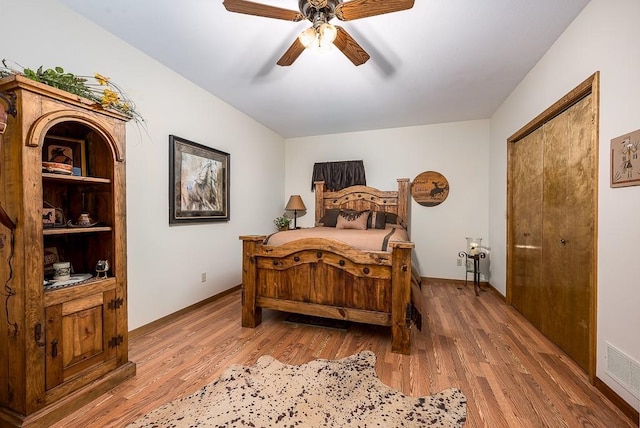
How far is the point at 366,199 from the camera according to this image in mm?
4465

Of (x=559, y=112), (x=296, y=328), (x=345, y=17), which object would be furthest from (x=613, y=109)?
(x=296, y=328)

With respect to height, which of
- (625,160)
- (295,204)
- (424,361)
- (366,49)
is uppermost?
(366,49)

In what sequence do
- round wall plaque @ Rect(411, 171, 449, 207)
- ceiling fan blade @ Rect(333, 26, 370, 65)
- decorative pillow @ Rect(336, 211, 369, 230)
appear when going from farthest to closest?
round wall plaque @ Rect(411, 171, 449, 207)
decorative pillow @ Rect(336, 211, 369, 230)
ceiling fan blade @ Rect(333, 26, 370, 65)

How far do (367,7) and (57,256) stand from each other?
2.47 metres

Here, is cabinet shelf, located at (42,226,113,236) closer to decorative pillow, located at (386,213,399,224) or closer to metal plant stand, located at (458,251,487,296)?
decorative pillow, located at (386,213,399,224)

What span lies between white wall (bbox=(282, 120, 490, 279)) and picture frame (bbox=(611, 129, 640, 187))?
8.51ft

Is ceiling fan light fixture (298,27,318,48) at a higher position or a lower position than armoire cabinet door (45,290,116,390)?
higher

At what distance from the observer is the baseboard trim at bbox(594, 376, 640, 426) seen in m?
1.39

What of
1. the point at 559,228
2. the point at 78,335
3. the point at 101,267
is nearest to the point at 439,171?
the point at 559,228

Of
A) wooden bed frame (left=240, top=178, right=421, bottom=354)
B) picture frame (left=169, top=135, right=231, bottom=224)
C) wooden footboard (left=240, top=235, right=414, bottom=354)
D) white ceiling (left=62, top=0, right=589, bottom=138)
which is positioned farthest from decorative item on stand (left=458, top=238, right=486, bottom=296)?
picture frame (left=169, top=135, right=231, bottom=224)

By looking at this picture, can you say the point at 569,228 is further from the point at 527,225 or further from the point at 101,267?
the point at 101,267

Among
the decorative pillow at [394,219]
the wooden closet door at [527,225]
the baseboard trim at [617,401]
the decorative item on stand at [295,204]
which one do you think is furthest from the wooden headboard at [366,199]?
the baseboard trim at [617,401]

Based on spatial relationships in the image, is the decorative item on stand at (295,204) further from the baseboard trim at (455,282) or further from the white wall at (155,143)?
the baseboard trim at (455,282)

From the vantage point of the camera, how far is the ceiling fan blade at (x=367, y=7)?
1.46 metres
